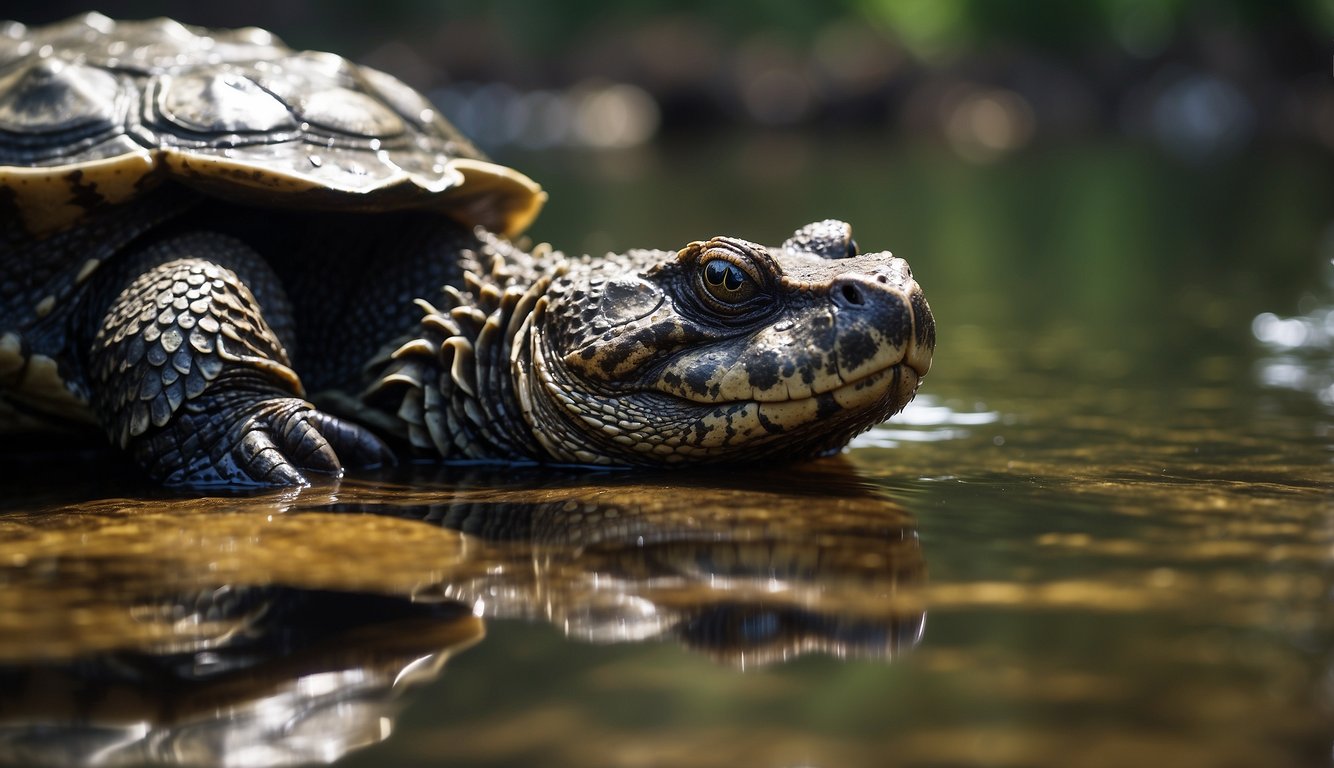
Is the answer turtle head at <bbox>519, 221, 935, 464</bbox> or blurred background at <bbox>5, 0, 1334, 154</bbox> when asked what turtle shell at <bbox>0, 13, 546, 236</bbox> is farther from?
blurred background at <bbox>5, 0, 1334, 154</bbox>

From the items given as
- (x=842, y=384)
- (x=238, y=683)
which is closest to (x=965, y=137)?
(x=842, y=384)

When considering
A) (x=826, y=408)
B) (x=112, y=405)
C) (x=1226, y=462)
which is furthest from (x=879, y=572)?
(x=112, y=405)

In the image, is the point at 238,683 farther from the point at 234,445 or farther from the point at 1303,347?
the point at 1303,347

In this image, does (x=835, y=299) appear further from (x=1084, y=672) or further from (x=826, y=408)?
(x=1084, y=672)

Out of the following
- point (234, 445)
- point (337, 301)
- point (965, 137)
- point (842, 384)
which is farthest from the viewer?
point (965, 137)

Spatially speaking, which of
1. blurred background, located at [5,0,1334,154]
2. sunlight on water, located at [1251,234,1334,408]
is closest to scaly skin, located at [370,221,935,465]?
sunlight on water, located at [1251,234,1334,408]

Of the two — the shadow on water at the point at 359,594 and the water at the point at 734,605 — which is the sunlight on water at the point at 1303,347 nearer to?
the water at the point at 734,605

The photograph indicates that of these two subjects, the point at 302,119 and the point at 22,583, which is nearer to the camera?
the point at 22,583
